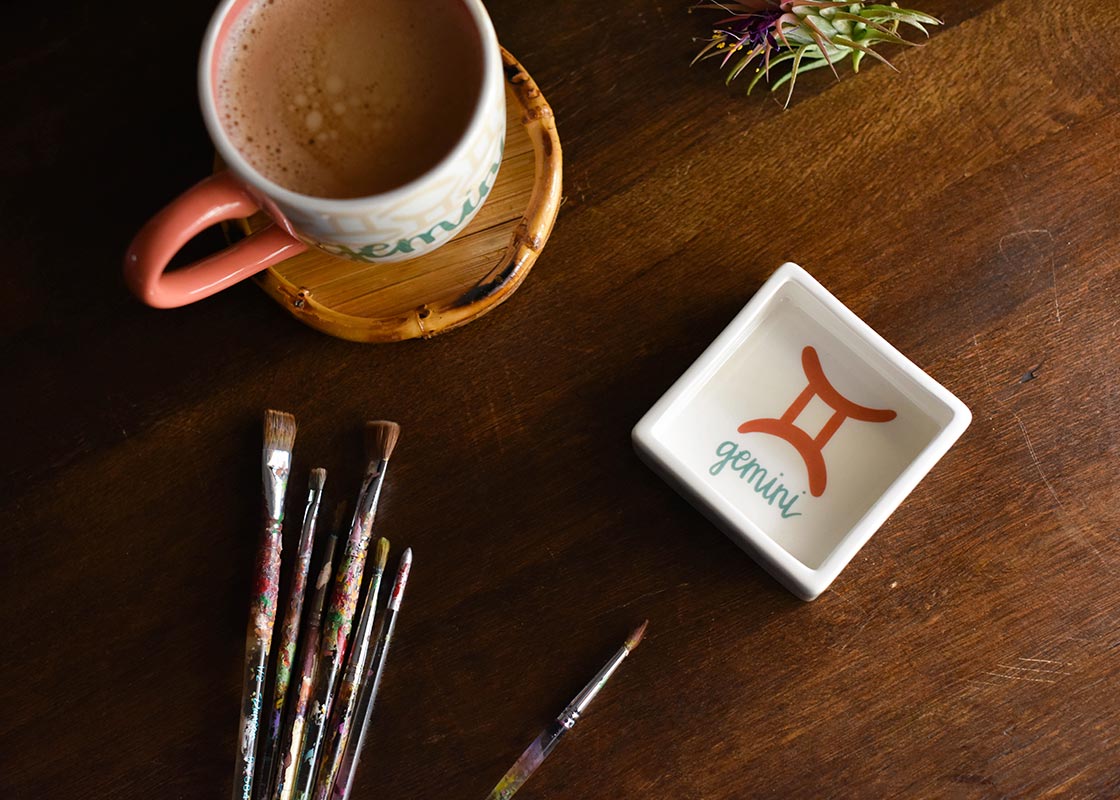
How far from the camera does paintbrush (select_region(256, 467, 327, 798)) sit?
0.65m

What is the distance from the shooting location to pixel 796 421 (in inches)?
26.0

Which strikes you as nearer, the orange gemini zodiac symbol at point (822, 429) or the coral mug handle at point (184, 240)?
the coral mug handle at point (184, 240)

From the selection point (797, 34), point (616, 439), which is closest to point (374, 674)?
point (616, 439)

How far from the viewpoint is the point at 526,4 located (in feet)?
2.34

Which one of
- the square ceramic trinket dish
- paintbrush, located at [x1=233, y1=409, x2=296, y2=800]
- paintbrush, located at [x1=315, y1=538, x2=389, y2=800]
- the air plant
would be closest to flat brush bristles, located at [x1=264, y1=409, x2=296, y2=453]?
paintbrush, located at [x1=233, y1=409, x2=296, y2=800]

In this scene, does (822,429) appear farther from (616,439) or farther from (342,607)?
(342,607)

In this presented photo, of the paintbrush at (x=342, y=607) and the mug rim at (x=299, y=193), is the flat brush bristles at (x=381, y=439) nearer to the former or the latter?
the paintbrush at (x=342, y=607)

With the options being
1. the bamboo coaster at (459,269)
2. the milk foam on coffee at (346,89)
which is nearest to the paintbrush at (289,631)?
the bamboo coaster at (459,269)

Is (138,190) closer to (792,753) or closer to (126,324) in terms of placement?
(126,324)

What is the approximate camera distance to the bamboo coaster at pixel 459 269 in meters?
0.66

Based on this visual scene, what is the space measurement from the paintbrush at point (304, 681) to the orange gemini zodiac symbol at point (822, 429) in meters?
0.31

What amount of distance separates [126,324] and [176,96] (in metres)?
0.18

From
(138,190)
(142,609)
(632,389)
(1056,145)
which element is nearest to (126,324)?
(138,190)

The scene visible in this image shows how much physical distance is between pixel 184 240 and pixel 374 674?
32 centimetres
